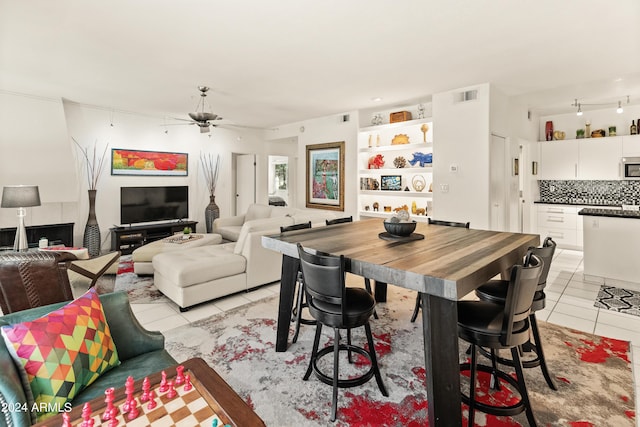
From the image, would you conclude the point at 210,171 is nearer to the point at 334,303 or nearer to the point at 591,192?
the point at 334,303

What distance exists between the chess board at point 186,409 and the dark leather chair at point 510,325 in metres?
1.20

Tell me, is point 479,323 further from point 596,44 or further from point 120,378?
point 596,44

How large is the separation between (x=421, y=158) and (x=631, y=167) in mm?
3677

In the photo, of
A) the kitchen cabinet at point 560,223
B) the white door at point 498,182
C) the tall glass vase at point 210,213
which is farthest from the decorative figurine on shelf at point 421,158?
the tall glass vase at point 210,213

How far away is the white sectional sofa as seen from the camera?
11.2 ft

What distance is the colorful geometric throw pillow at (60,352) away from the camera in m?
1.24

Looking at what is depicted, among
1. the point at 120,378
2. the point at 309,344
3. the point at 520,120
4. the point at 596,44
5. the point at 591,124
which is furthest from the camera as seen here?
the point at 591,124

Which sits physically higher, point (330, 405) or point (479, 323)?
point (479, 323)

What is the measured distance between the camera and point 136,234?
6234 mm

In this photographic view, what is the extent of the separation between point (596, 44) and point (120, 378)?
483 centimetres

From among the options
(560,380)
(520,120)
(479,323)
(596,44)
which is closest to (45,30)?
(479,323)

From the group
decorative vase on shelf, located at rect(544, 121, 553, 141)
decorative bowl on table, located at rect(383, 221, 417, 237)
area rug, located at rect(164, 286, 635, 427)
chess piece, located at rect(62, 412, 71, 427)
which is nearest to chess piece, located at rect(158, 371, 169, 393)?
chess piece, located at rect(62, 412, 71, 427)

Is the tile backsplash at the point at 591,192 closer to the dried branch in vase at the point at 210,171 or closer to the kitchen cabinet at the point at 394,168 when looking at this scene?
the kitchen cabinet at the point at 394,168

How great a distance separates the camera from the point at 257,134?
8727 millimetres
